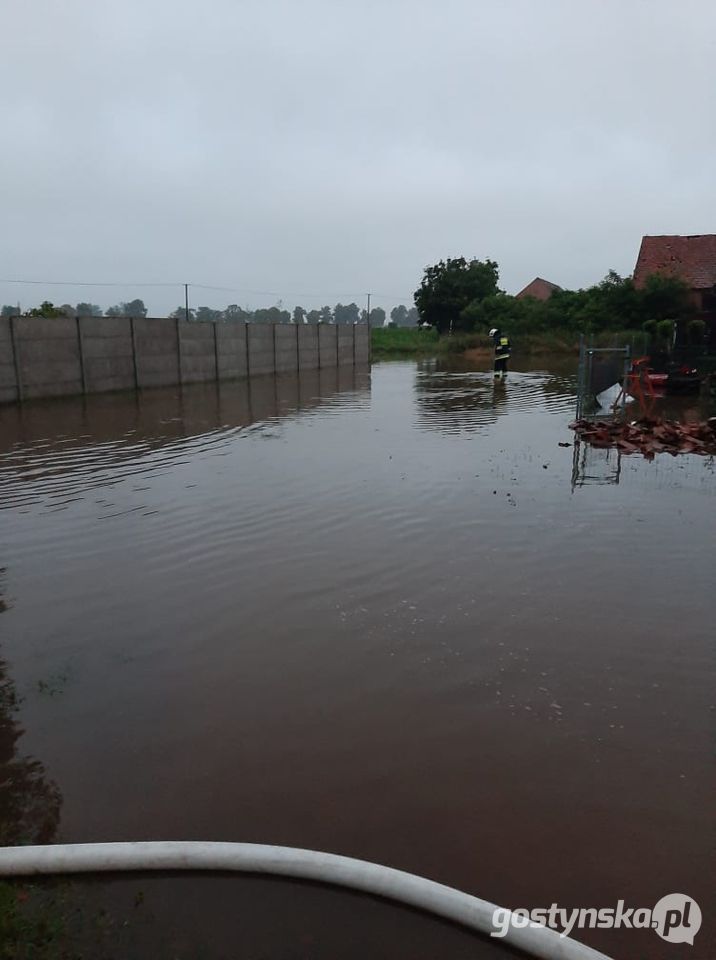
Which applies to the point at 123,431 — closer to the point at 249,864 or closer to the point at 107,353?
the point at 107,353

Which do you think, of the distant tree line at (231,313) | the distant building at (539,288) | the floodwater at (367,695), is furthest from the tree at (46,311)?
the distant building at (539,288)

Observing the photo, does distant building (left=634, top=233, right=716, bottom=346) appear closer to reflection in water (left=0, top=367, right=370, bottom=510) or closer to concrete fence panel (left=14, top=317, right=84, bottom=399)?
reflection in water (left=0, top=367, right=370, bottom=510)

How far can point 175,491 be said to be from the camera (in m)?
8.36

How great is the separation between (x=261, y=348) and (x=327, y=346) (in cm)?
595

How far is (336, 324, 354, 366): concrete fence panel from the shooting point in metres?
32.9

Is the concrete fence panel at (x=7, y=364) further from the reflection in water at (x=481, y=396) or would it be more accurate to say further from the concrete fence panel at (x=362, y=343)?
the concrete fence panel at (x=362, y=343)

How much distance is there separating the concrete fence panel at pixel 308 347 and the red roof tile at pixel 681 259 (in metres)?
18.8

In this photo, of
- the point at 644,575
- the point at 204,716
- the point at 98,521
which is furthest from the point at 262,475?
the point at 204,716

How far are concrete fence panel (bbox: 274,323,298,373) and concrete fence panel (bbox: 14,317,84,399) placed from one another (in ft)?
33.6

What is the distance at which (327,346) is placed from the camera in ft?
104

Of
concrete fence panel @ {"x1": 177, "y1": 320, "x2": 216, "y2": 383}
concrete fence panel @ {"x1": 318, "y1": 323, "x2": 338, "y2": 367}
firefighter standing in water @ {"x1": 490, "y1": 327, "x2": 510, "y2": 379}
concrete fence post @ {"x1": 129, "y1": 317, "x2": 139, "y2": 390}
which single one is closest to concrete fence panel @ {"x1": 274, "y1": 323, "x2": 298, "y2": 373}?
concrete fence panel @ {"x1": 318, "y1": 323, "x2": 338, "y2": 367}

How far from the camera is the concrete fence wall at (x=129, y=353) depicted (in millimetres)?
16781

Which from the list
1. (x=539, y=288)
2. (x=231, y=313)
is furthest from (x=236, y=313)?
(x=539, y=288)

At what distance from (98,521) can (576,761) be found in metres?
5.41
